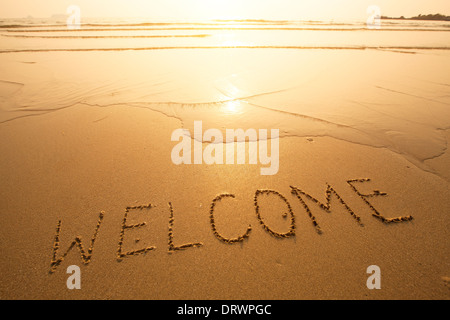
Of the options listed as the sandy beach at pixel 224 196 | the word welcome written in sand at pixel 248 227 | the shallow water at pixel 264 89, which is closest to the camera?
the sandy beach at pixel 224 196

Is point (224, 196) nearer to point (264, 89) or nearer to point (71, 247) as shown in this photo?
point (71, 247)

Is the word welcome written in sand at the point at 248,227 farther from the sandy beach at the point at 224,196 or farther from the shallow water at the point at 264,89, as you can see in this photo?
the shallow water at the point at 264,89

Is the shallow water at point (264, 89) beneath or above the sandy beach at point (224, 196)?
above

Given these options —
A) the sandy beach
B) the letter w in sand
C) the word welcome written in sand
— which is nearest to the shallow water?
the sandy beach

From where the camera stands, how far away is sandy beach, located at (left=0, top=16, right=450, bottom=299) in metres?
1.41

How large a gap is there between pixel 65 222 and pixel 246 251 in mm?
1419

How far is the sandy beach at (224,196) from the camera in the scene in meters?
1.41

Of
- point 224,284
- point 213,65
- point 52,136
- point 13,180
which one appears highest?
point 213,65

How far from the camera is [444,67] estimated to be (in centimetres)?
561

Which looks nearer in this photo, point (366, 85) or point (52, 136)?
point (52, 136)

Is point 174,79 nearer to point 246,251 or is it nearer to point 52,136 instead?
point 52,136

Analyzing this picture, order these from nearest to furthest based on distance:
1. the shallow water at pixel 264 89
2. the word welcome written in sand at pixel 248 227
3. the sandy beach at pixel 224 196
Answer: the sandy beach at pixel 224 196
the word welcome written in sand at pixel 248 227
the shallow water at pixel 264 89

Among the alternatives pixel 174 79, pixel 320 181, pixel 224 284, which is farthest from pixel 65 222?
pixel 174 79

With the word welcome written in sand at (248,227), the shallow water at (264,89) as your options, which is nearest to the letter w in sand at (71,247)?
the word welcome written in sand at (248,227)
